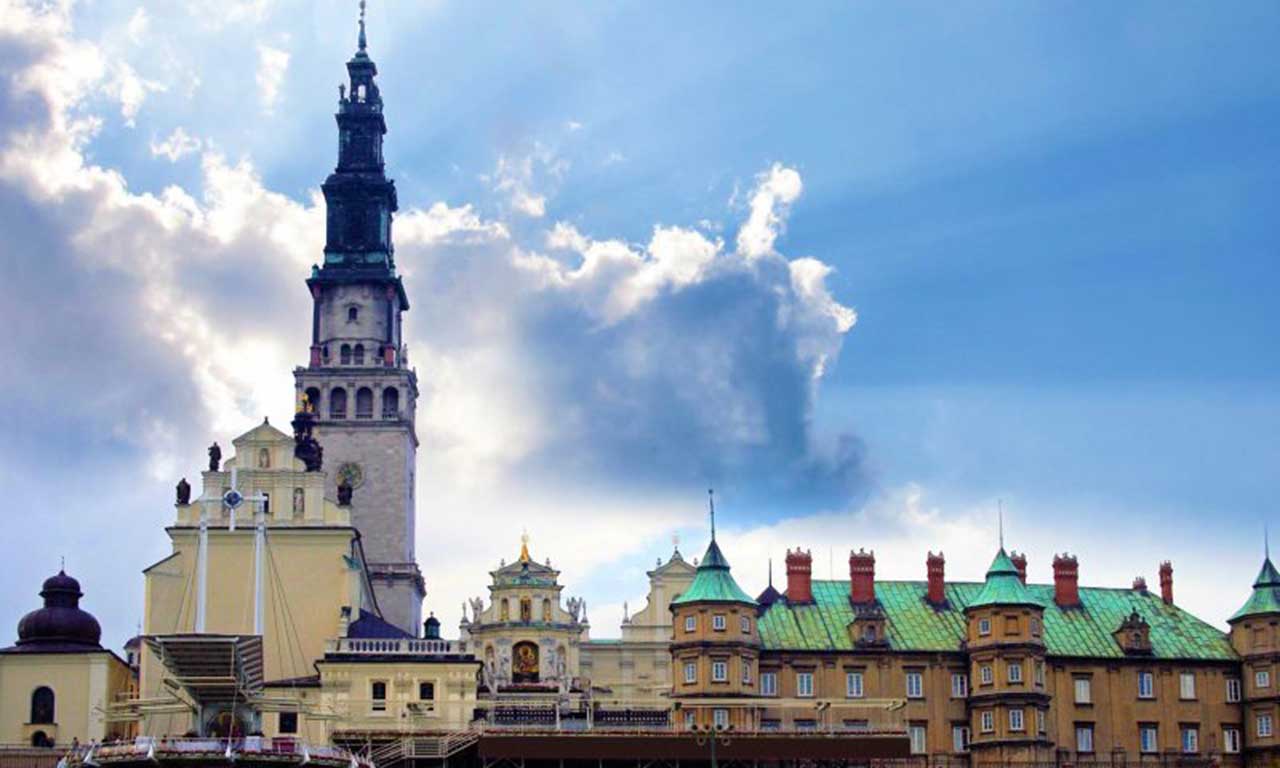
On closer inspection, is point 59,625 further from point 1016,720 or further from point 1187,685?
point 1187,685

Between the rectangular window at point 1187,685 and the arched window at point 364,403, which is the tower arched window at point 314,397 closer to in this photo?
the arched window at point 364,403

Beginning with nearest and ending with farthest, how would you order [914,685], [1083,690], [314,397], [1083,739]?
[1083,739] → [914,685] → [1083,690] → [314,397]

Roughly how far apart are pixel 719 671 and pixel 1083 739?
20674 millimetres

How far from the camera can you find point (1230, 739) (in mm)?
128500

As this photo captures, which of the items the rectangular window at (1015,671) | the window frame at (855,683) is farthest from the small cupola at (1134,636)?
the window frame at (855,683)

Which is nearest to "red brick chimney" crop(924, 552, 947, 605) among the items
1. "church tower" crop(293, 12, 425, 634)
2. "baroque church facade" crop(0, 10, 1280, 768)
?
"baroque church facade" crop(0, 10, 1280, 768)

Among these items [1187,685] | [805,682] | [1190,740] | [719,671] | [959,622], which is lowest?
[1190,740]

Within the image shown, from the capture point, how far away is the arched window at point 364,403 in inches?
6481

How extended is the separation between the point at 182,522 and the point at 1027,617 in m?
47.5

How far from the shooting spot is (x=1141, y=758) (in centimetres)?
12688

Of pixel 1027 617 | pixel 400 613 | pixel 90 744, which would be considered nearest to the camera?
pixel 90 744

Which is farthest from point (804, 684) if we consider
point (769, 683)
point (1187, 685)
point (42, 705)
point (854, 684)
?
point (42, 705)

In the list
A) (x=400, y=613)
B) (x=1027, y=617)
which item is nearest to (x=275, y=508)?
(x=400, y=613)

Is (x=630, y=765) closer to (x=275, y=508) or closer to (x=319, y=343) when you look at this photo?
(x=275, y=508)
